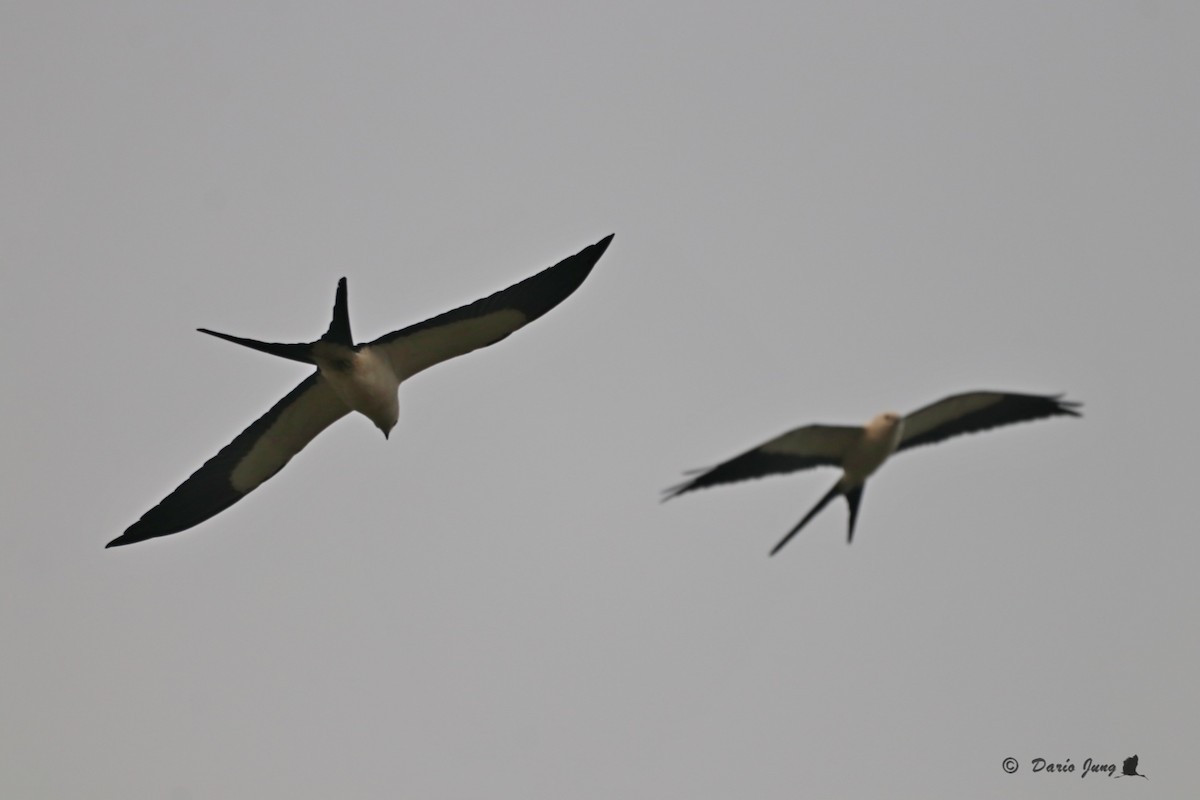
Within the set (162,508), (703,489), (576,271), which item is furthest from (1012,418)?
(162,508)

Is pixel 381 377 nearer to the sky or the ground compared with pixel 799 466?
nearer to the sky

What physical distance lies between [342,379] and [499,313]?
1940 millimetres

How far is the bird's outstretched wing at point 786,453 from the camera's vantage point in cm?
1294

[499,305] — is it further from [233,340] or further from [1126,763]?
[1126,763]

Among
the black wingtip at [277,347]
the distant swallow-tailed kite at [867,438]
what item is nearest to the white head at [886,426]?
the distant swallow-tailed kite at [867,438]

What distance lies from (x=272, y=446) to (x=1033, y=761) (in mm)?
11048

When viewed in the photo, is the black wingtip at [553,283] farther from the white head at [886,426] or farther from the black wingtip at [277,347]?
the white head at [886,426]

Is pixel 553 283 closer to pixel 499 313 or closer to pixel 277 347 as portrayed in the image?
pixel 499 313

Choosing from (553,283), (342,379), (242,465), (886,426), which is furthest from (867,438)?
(242,465)

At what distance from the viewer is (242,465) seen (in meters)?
16.8

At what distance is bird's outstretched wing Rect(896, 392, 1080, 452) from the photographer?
43.3ft

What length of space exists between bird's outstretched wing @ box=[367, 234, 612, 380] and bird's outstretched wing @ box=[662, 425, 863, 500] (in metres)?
3.53

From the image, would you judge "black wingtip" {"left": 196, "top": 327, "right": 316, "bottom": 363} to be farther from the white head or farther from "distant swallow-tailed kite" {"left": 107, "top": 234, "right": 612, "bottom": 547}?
the white head

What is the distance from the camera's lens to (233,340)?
13.2 meters
